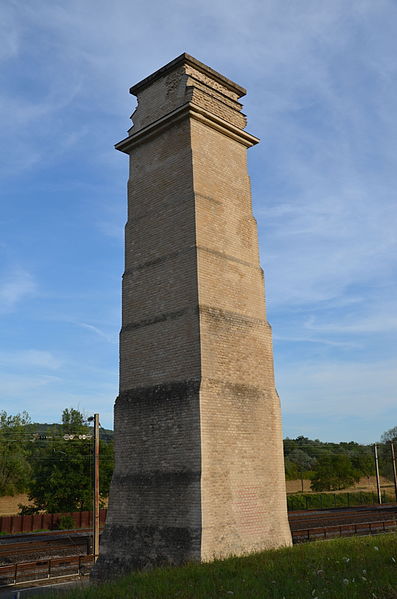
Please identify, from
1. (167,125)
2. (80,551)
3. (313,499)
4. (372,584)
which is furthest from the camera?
(313,499)

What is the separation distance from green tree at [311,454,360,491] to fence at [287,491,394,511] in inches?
352

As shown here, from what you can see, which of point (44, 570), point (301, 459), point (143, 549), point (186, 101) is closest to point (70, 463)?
point (44, 570)

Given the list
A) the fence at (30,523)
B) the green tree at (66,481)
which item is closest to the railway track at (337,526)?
the fence at (30,523)

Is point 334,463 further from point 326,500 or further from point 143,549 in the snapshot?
point 143,549

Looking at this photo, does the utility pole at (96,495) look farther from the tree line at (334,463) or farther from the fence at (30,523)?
the tree line at (334,463)

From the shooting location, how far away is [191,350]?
1379 centimetres

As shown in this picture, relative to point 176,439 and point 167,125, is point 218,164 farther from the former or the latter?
point 176,439

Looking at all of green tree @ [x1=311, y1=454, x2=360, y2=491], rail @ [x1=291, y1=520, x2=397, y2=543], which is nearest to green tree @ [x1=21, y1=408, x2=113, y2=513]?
rail @ [x1=291, y1=520, x2=397, y2=543]

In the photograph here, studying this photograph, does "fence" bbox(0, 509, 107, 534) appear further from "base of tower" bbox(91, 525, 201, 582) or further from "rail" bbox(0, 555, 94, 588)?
"base of tower" bbox(91, 525, 201, 582)

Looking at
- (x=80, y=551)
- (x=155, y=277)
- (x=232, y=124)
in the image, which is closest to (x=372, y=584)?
(x=155, y=277)

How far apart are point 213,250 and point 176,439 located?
493 cm

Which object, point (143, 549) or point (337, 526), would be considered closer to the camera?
point (143, 549)

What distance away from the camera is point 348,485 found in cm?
6706

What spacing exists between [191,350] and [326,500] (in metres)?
40.1
